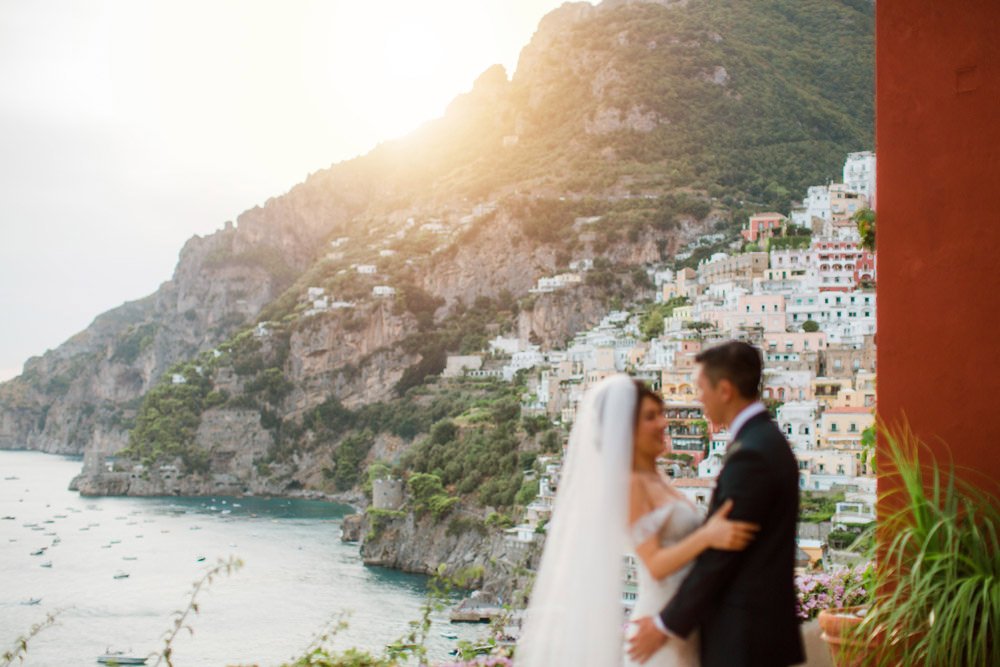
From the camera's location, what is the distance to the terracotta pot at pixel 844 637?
2416mm

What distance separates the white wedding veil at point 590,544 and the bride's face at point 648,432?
22mm

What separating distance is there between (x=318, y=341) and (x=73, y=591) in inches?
1447

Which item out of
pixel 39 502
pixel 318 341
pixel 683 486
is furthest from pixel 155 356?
pixel 683 486

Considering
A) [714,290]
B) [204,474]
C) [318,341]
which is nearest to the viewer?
[714,290]

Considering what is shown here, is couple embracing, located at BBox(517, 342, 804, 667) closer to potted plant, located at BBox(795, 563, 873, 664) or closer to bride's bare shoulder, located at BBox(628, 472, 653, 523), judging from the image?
bride's bare shoulder, located at BBox(628, 472, 653, 523)

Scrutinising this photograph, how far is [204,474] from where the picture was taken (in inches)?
2192

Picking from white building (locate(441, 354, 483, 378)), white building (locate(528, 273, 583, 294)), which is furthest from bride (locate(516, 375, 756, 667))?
white building (locate(528, 273, 583, 294))

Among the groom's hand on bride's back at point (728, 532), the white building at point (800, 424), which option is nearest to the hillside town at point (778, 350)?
the white building at point (800, 424)

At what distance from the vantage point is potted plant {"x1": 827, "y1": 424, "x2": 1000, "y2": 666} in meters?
2.16

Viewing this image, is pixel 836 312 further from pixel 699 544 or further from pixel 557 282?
pixel 699 544

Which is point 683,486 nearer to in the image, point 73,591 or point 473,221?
point 73,591

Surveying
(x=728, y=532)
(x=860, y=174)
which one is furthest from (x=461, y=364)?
(x=728, y=532)

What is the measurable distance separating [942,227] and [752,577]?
1123 mm

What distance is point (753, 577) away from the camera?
1.79m
